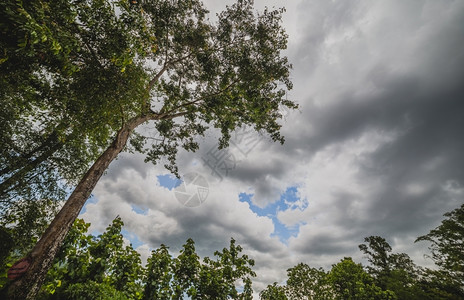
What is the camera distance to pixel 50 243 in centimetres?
557

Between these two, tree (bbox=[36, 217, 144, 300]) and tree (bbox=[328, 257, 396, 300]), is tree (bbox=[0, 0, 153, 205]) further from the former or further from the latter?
tree (bbox=[328, 257, 396, 300])

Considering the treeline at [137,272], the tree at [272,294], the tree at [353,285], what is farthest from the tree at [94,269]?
the tree at [353,285]

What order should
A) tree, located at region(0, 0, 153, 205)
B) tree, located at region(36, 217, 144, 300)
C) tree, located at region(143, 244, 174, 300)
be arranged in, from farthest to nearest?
tree, located at region(143, 244, 174, 300), tree, located at region(36, 217, 144, 300), tree, located at region(0, 0, 153, 205)

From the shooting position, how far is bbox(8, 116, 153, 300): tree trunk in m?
4.75

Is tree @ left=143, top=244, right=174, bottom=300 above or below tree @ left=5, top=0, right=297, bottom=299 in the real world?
below

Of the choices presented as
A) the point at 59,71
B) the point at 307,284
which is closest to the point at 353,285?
the point at 307,284

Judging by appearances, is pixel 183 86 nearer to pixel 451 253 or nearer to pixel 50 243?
pixel 50 243

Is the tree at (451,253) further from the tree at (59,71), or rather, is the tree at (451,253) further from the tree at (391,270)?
the tree at (59,71)

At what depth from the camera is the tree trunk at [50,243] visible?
4.75 metres

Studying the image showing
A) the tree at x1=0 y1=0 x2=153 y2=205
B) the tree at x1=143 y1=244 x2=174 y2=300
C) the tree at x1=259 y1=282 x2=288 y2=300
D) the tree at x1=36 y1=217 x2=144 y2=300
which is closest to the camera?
the tree at x1=0 y1=0 x2=153 y2=205

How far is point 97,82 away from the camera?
6.46m

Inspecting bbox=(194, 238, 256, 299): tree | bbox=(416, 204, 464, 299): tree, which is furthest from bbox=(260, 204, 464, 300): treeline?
bbox=(194, 238, 256, 299): tree

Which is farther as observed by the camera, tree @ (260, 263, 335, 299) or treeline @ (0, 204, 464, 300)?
tree @ (260, 263, 335, 299)

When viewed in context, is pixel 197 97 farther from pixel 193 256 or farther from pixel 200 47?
pixel 193 256
